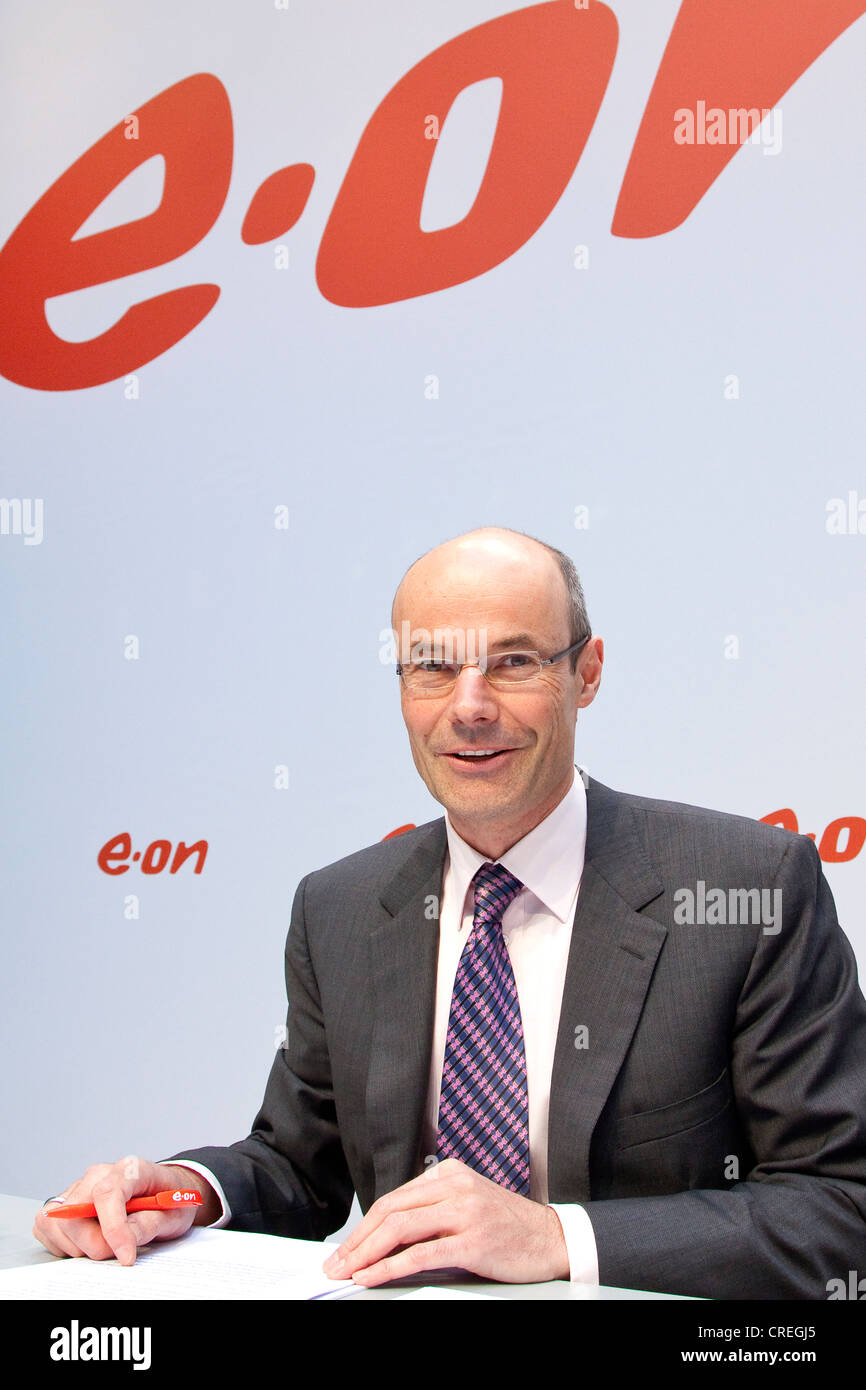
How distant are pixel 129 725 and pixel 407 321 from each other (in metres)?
1.30

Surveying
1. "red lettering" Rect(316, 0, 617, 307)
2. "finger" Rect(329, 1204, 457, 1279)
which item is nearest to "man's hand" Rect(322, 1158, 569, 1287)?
"finger" Rect(329, 1204, 457, 1279)

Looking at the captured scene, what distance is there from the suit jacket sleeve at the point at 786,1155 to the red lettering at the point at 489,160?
1.87 m

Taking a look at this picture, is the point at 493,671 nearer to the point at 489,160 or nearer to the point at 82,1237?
the point at 82,1237

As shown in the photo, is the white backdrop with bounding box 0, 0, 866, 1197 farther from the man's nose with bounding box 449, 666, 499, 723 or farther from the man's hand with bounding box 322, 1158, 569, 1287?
the man's hand with bounding box 322, 1158, 569, 1287

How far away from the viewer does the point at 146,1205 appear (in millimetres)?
1481

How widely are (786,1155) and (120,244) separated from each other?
2.92 metres

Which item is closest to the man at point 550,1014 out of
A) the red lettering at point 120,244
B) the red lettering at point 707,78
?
the red lettering at point 707,78

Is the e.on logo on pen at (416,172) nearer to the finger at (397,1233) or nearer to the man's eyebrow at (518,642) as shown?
the man's eyebrow at (518,642)

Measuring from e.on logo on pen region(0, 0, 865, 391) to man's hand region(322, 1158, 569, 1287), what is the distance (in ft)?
7.41

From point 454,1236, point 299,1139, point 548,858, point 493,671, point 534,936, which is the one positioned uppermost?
point 493,671

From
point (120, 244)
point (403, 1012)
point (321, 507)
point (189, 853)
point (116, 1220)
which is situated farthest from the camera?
point (120, 244)

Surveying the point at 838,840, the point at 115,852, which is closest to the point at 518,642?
the point at 838,840

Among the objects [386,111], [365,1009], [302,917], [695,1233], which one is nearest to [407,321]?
[386,111]
